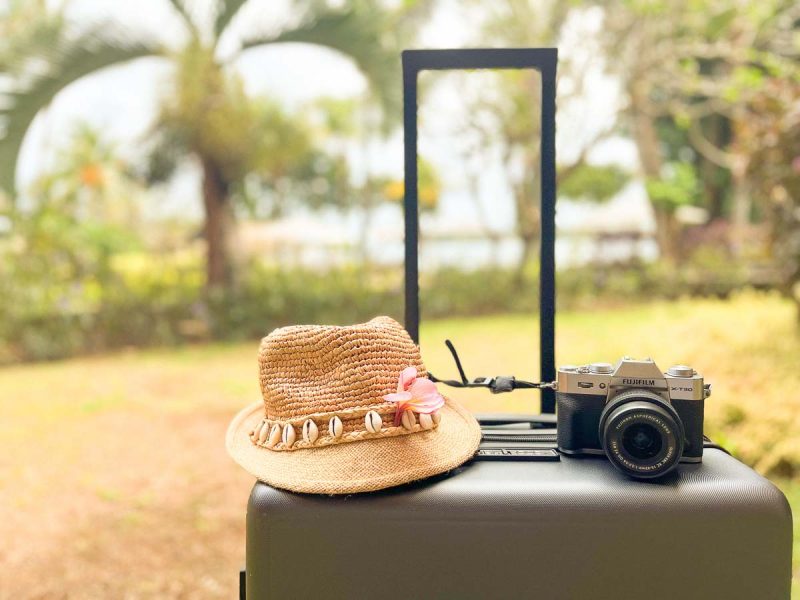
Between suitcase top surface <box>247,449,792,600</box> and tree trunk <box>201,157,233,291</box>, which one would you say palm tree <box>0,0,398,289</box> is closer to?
tree trunk <box>201,157,233,291</box>

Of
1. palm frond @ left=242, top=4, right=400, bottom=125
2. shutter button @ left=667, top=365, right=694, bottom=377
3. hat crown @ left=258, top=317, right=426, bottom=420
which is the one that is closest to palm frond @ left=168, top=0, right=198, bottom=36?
palm frond @ left=242, top=4, right=400, bottom=125

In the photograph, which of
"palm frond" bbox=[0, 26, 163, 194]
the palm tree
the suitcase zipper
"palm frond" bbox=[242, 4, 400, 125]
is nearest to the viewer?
the suitcase zipper

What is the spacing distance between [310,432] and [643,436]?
390 mm

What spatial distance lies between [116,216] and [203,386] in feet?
14.5

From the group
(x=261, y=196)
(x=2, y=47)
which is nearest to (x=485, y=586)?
(x=2, y=47)

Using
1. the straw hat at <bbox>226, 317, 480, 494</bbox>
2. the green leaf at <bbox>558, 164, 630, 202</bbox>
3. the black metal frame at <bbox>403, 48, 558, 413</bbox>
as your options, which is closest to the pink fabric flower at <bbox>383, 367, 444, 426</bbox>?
the straw hat at <bbox>226, 317, 480, 494</bbox>

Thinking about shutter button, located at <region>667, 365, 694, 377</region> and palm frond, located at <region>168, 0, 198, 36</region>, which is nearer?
shutter button, located at <region>667, 365, 694, 377</region>

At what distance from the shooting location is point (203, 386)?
14.8 ft

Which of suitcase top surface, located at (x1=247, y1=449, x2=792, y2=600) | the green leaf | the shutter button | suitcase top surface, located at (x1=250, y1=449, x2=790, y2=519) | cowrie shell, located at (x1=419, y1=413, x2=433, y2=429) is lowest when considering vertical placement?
suitcase top surface, located at (x1=247, y1=449, x2=792, y2=600)

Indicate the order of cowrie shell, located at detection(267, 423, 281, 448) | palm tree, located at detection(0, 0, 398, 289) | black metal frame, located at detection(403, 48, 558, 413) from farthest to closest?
palm tree, located at detection(0, 0, 398, 289) < black metal frame, located at detection(403, 48, 558, 413) < cowrie shell, located at detection(267, 423, 281, 448)

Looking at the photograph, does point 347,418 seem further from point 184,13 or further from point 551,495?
point 184,13

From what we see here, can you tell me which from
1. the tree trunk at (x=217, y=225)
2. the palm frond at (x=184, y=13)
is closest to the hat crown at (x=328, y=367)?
the palm frond at (x=184, y=13)

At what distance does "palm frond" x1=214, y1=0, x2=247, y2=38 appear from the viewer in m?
4.92

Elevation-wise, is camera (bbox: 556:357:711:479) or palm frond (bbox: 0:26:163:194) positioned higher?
palm frond (bbox: 0:26:163:194)
